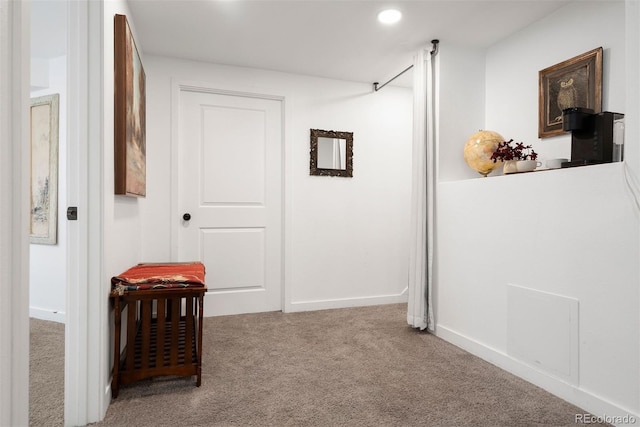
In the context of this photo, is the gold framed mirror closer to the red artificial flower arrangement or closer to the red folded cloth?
the red artificial flower arrangement

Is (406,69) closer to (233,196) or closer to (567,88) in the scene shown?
(567,88)

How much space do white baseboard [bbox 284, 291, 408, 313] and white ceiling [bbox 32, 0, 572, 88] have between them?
2167 millimetres

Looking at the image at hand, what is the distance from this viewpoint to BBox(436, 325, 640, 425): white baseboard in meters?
1.67

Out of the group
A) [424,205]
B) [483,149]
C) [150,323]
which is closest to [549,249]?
[483,149]

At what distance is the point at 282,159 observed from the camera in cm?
348

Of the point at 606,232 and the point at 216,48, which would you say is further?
the point at 216,48

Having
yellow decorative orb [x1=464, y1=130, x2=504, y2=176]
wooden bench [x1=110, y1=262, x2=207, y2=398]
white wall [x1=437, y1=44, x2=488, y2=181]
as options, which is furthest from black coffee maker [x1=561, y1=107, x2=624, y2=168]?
wooden bench [x1=110, y1=262, x2=207, y2=398]

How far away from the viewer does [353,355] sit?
2418 millimetres

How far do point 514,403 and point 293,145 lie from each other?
2.57 m

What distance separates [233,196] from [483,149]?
2.10m

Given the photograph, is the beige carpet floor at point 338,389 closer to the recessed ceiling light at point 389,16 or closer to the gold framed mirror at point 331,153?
the gold framed mirror at point 331,153

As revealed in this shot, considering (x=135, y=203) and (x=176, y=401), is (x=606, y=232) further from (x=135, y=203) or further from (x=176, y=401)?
(x=135, y=203)

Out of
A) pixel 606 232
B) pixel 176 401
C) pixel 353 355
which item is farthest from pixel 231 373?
pixel 606 232

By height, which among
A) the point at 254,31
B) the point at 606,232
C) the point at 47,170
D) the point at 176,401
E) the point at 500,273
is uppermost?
the point at 254,31
